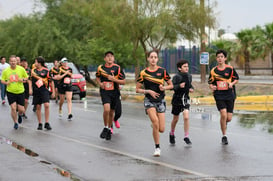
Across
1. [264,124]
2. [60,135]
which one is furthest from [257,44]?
[60,135]

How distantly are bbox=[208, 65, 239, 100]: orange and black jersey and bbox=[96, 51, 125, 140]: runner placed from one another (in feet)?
6.42

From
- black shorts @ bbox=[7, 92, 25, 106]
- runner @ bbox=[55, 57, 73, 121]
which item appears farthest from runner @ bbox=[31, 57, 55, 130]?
runner @ bbox=[55, 57, 73, 121]

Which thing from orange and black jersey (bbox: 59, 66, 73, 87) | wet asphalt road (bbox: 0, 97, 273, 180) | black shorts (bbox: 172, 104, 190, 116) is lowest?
wet asphalt road (bbox: 0, 97, 273, 180)

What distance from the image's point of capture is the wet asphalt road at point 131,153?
914 centimetres

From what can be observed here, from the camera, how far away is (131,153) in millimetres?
11422

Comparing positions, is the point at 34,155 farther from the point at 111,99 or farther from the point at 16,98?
the point at 16,98

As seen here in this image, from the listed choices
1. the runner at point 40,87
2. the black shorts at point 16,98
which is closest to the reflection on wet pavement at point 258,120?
the runner at point 40,87

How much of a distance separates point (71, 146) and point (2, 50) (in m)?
38.2

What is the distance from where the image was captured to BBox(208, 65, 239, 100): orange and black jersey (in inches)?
497

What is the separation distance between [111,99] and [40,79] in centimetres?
267

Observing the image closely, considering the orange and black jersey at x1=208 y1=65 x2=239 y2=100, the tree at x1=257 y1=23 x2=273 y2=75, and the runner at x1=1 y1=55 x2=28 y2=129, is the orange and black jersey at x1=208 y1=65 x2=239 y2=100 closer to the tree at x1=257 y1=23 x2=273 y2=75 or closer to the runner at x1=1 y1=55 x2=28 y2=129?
the runner at x1=1 y1=55 x2=28 y2=129

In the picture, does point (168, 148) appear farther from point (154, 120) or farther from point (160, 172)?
point (160, 172)

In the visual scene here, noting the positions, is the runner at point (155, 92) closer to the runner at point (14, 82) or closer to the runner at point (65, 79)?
the runner at point (14, 82)

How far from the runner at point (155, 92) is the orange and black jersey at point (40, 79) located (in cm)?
A: 463
